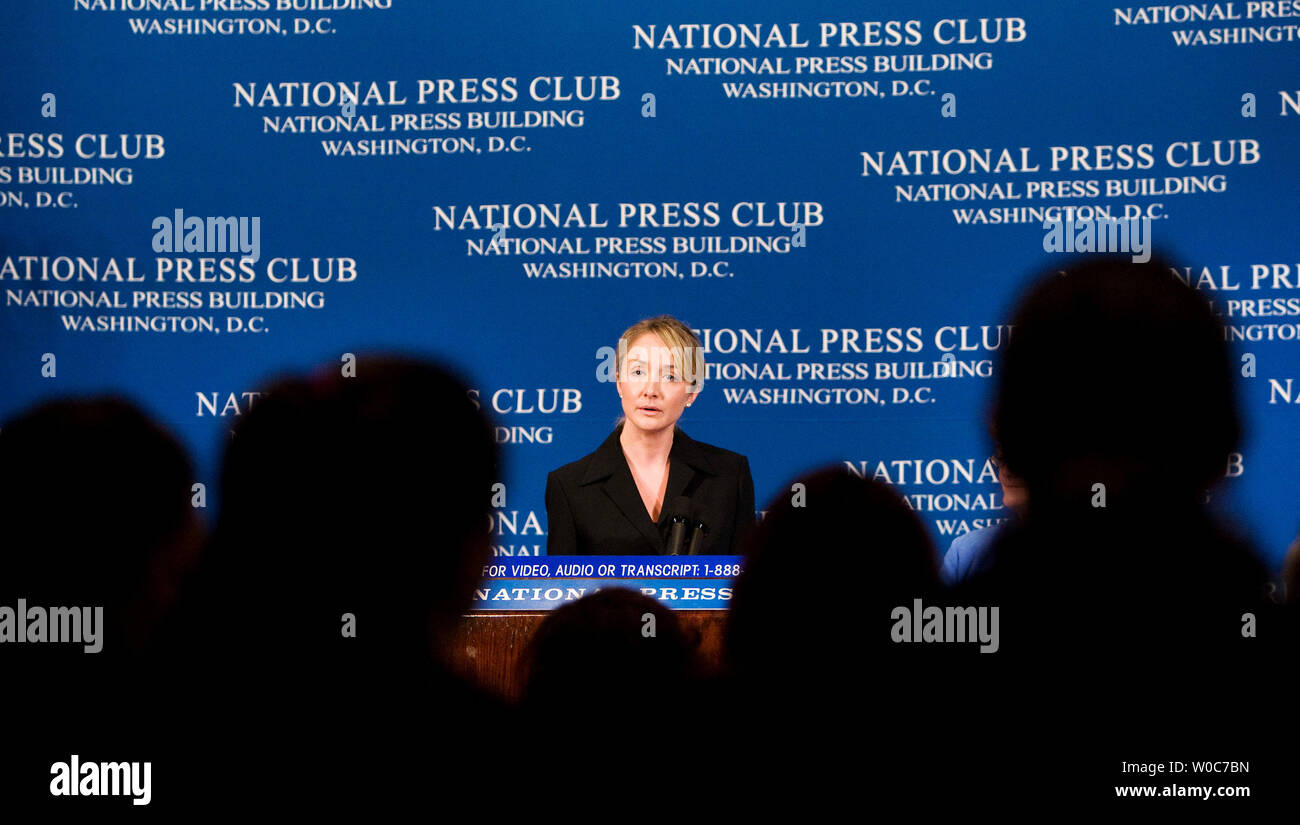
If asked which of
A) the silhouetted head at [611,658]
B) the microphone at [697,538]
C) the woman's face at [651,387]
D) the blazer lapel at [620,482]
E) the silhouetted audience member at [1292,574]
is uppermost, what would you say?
the woman's face at [651,387]

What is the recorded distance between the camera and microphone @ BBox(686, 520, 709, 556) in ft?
8.59

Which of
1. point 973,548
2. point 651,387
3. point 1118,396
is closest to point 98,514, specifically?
point 651,387

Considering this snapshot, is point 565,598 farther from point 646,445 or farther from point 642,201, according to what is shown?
point 642,201

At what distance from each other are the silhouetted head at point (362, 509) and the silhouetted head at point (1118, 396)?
1.22m

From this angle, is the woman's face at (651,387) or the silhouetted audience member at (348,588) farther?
the woman's face at (651,387)

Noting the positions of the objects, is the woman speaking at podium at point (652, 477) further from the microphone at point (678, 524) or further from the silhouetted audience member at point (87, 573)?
the silhouetted audience member at point (87, 573)

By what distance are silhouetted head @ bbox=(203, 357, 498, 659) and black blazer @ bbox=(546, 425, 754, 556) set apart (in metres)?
0.56

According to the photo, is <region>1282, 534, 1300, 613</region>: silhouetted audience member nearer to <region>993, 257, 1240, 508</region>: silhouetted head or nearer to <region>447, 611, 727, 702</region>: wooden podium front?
<region>993, 257, 1240, 508</region>: silhouetted head

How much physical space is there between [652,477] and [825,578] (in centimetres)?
50

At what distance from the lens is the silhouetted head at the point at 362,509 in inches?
68.2

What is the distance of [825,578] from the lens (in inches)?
97.1

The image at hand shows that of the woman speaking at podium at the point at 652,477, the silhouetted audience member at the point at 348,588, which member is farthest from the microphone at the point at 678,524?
the silhouetted audience member at the point at 348,588
